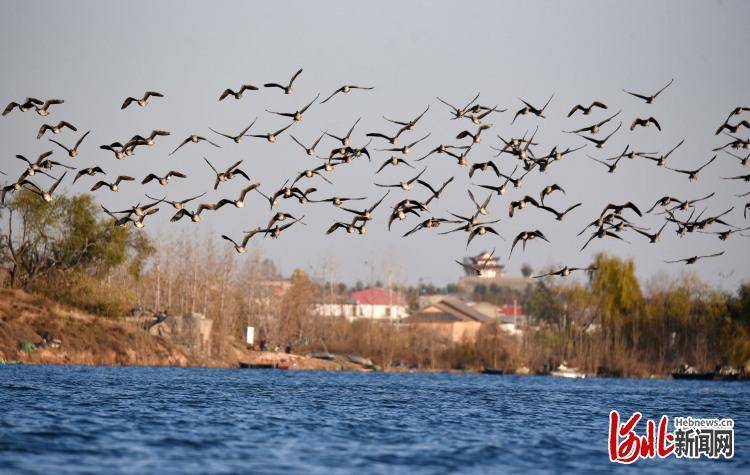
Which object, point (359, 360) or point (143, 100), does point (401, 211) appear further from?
point (359, 360)

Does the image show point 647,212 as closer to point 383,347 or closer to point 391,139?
point 391,139

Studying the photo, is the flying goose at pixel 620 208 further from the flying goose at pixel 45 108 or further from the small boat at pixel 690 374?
the small boat at pixel 690 374

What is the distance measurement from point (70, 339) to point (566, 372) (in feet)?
144

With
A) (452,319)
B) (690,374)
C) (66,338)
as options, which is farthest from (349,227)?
(452,319)

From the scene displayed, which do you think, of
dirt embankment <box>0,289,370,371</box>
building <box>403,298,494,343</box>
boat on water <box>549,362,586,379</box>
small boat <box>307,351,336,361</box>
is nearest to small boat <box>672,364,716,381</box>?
boat on water <box>549,362,586,379</box>

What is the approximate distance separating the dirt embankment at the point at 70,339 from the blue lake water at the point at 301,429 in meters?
21.3

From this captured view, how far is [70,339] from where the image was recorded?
8575 centimetres

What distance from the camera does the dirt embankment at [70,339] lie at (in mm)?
81375

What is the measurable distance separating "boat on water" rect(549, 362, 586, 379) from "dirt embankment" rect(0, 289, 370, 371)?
99.6 feet

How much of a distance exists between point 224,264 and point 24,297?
115 feet

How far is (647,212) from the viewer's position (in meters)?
41.3

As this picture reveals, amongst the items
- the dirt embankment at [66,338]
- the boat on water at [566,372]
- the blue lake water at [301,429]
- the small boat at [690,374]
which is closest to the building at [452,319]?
the boat on water at [566,372]

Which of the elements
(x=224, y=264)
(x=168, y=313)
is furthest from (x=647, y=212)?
(x=224, y=264)

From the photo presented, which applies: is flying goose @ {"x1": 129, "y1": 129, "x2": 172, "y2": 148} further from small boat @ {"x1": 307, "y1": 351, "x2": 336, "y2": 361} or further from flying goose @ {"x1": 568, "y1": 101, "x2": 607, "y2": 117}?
small boat @ {"x1": 307, "y1": 351, "x2": 336, "y2": 361}
